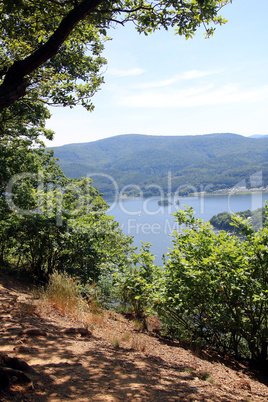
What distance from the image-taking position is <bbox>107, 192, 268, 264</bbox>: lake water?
66000 millimetres

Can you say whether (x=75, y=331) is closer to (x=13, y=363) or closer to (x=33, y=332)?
(x=33, y=332)

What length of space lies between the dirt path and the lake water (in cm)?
2862

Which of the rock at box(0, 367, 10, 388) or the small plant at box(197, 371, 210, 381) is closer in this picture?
the rock at box(0, 367, 10, 388)

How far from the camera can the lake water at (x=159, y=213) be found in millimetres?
66000

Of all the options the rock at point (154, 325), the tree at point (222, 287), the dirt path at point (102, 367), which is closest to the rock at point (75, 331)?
the dirt path at point (102, 367)

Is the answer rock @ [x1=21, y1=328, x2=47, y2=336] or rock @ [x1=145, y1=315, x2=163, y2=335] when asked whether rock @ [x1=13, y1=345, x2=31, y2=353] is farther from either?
rock @ [x1=145, y1=315, x2=163, y2=335]

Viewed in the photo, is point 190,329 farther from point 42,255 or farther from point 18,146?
point 18,146

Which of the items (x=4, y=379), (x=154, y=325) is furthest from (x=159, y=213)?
(x=4, y=379)

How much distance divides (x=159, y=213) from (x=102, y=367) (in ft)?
345

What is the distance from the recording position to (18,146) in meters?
14.1

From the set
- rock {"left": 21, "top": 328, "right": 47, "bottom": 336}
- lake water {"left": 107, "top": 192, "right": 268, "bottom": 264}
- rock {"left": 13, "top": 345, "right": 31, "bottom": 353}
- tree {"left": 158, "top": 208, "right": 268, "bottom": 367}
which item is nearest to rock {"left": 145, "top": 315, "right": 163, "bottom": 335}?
tree {"left": 158, "top": 208, "right": 268, "bottom": 367}

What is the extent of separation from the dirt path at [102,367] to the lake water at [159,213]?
28617 millimetres

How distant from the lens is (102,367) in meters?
3.16

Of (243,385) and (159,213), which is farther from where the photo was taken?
(159,213)
